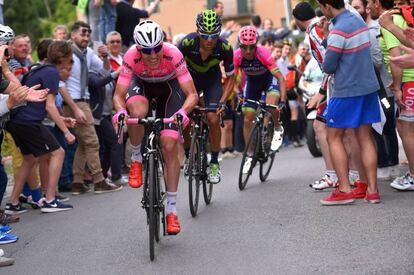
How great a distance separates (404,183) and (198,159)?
2440 mm

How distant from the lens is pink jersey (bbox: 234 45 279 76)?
12922 mm

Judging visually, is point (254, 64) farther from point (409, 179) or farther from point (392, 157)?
point (409, 179)

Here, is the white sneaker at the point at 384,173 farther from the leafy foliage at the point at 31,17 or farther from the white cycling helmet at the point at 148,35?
the leafy foliage at the point at 31,17

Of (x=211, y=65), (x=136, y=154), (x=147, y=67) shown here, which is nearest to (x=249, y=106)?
(x=211, y=65)

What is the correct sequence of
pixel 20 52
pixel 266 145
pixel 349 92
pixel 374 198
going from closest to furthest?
pixel 349 92 < pixel 374 198 < pixel 20 52 < pixel 266 145

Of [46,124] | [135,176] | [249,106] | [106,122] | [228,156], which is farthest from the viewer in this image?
[228,156]

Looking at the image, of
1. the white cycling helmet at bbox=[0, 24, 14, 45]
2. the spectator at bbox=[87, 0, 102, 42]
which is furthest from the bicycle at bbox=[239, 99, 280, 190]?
the spectator at bbox=[87, 0, 102, 42]

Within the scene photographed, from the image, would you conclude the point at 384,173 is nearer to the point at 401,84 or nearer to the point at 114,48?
the point at 401,84

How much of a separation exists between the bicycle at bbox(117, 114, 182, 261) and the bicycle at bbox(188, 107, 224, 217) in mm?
1573

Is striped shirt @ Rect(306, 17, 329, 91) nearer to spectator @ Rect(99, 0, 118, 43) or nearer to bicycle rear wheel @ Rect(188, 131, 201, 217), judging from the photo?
bicycle rear wheel @ Rect(188, 131, 201, 217)

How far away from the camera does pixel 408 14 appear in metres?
10.3

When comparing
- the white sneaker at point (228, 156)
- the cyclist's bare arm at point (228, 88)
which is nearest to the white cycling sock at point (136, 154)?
the cyclist's bare arm at point (228, 88)

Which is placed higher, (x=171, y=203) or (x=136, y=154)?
(x=136, y=154)

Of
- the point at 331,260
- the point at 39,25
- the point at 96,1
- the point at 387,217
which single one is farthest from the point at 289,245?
the point at 39,25
